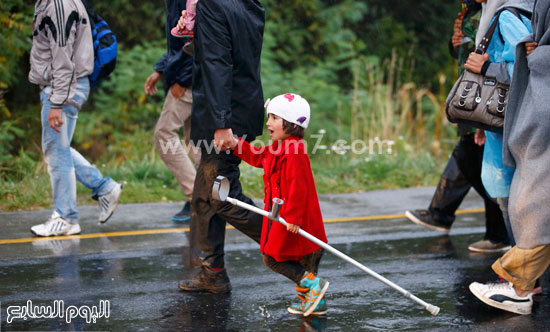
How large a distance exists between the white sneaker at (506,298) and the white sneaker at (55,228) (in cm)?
335

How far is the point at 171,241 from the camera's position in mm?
6629

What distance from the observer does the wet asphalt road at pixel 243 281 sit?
4.74m

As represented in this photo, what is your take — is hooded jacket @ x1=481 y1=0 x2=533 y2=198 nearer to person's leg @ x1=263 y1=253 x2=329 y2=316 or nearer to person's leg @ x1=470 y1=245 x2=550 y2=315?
person's leg @ x1=470 y1=245 x2=550 y2=315

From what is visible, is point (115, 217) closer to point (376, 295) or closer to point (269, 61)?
point (376, 295)

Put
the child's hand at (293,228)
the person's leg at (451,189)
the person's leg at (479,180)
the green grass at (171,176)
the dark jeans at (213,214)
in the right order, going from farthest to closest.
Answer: the green grass at (171,176) → the person's leg at (451,189) → the person's leg at (479,180) → the dark jeans at (213,214) → the child's hand at (293,228)

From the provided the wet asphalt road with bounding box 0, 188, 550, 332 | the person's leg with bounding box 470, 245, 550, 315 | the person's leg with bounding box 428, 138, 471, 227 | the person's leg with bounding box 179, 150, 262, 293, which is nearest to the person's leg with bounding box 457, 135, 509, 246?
the person's leg with bounding box 428, 138, 471, 227

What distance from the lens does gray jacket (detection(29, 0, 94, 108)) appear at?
20.6 feet

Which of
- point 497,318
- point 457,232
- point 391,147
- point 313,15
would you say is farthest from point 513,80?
point 313,15

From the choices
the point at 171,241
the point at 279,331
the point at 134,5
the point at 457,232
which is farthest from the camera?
the point at 134,5

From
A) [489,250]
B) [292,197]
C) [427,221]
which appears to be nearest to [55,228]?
[292,197]

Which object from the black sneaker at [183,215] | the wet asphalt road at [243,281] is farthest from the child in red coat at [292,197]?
the black sneaker at [183,215]

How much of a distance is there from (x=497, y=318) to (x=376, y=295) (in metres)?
0.79

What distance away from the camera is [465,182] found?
686cm

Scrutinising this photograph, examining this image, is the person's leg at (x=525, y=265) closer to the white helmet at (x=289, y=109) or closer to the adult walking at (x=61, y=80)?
the white helmet at (x=289, y=109)
